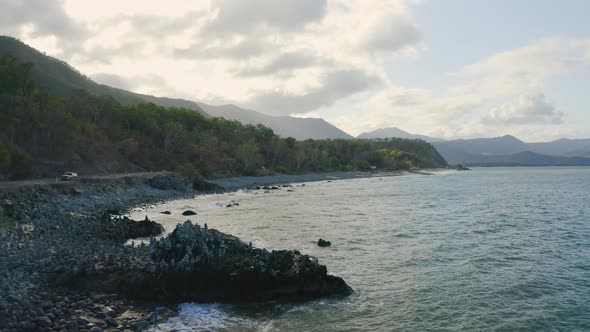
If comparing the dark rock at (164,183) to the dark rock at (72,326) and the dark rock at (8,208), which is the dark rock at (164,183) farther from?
the dark rock at (72,326)

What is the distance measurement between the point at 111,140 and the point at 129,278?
10018 cm

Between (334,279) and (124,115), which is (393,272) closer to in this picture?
(334,279)

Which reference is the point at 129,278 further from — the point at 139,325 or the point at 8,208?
the point at 8,208

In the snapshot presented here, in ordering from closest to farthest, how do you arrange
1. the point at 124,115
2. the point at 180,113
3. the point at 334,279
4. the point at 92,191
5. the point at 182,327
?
1. the point at 182,327
2. the point at 334,279
3. the point at 92,191
4. the point at 124,115
5. the point at 180,113

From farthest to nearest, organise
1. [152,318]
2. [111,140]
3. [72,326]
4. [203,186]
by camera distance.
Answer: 1. [111,140]
2. [203,186]
3. [152,318]
4. [72,326]

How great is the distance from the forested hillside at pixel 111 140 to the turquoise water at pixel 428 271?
4457cm

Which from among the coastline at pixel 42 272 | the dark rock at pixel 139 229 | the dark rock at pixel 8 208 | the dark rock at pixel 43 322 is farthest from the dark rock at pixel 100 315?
the dark rock at pixel 8 208

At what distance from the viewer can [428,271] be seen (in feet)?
81.3

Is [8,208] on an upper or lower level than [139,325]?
upper

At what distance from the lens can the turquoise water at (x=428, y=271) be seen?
17.1 m

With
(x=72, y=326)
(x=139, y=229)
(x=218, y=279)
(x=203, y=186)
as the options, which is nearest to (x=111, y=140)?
(x=203, y=186)

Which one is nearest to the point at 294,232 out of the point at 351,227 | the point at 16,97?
the point at 351,227

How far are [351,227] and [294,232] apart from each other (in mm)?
6895

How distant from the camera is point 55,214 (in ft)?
125
